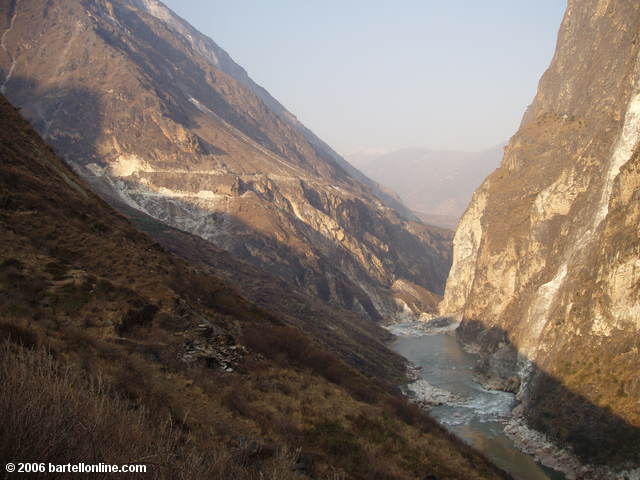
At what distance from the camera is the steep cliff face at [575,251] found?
120ft

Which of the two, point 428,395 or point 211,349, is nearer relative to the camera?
point 211,349

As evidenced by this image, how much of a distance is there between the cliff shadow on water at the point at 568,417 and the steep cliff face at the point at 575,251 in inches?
4.1

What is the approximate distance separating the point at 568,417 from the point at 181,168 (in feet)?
392

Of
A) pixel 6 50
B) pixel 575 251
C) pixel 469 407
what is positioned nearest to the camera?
pixel 469 407

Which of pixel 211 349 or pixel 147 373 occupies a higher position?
pixel 147 373

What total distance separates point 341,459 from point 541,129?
87947 millimetres

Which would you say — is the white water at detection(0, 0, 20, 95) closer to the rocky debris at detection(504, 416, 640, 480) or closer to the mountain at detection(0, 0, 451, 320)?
the mountain at detection(0, 0, 451, 320)

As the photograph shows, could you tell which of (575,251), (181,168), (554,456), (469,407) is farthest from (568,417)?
(181,168)

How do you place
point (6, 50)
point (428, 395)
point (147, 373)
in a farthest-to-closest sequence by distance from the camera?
point (6, 50) → point (428, 395) → point (147, 373)

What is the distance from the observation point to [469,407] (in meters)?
51.8

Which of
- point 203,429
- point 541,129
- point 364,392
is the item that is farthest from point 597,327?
point 541,129

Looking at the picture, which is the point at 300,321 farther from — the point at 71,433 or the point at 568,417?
the point at 71,433

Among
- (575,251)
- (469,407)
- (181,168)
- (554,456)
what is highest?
(575,251)

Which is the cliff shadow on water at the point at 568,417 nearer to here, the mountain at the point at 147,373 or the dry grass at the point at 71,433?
the mountain at the point at 147,373
